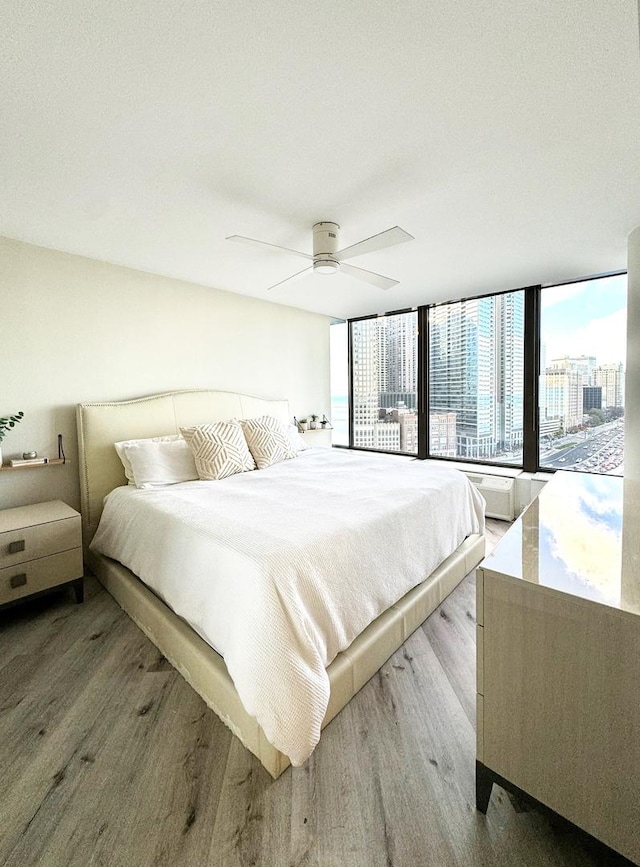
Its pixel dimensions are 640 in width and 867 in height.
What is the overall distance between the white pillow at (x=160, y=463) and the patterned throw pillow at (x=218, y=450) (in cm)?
8

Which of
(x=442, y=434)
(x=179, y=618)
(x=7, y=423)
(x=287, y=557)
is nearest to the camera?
(x=287, y=557)

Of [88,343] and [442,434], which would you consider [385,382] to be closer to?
[442,434]

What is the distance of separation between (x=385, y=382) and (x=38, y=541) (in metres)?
4.16

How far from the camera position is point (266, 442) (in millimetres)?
3314

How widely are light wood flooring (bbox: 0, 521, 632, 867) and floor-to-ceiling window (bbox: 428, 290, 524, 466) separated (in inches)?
113

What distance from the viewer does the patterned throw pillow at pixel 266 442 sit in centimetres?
325

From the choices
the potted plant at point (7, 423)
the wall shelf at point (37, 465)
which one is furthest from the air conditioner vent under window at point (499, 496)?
the potted plant at point (7, 423)

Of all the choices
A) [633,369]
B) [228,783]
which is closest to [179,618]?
[228,783]

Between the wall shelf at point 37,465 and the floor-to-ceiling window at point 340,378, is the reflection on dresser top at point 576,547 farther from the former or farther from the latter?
the floor-to-ceiling window at point 340,378

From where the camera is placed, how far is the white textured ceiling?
3.64 ft

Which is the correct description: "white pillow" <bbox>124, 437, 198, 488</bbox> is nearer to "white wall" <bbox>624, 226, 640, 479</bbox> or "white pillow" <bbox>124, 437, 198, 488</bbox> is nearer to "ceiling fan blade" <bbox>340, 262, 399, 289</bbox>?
"ceiling fan blade" <bbox>340, 262, 399, 289</bbox>

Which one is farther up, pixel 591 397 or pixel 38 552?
pixel 591 397

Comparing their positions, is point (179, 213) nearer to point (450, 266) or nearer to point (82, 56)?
point (82, 56)

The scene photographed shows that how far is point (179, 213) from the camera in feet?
7.26
